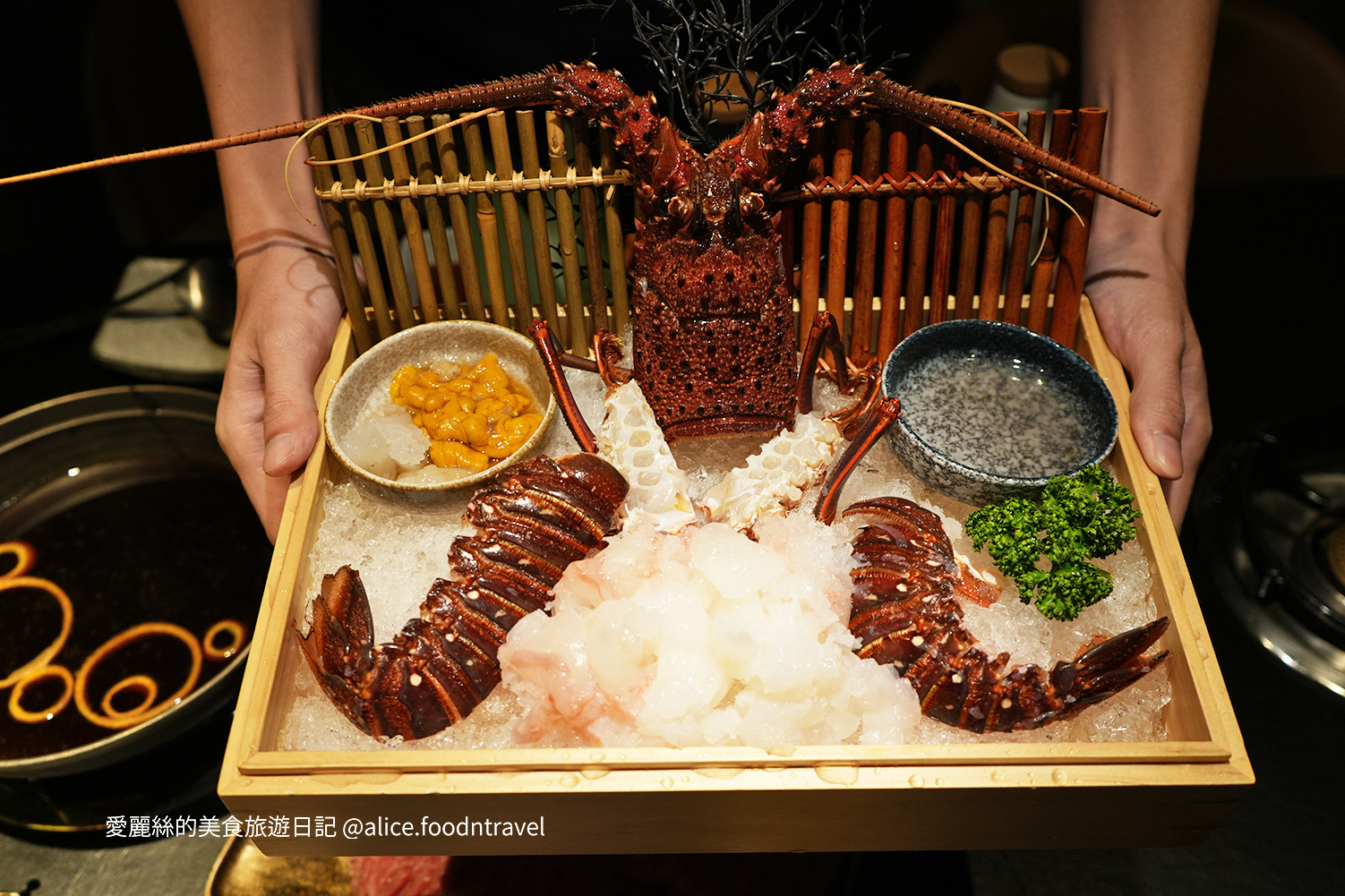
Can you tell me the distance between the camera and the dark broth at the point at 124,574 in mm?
2523

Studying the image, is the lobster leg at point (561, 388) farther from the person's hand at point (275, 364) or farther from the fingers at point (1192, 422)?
the fingers at point (1192, 422)

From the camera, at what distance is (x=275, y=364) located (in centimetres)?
249

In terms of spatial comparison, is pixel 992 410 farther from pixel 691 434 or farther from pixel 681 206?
pixel 681 206

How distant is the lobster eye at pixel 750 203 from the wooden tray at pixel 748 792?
1397 millimetres

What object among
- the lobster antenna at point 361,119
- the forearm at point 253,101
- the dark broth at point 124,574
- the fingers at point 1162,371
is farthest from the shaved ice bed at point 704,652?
the forearm at point 253,101

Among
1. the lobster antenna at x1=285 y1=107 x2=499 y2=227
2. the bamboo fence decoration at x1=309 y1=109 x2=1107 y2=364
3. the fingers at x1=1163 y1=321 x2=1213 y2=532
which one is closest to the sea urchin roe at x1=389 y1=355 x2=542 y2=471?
the bamboo fence decoration at x1=309 y1=109 x2=1107 y2=364

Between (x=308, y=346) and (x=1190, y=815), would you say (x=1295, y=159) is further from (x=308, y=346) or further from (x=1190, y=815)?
(x=308, y=346)

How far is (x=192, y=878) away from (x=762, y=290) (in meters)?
2.50

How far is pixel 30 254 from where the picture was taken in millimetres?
4027

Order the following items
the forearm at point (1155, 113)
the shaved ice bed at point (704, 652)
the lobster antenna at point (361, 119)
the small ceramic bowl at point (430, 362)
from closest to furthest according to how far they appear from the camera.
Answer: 1. the shaved ice bed at point (704, 652)
2. the lobster antenna at point (361, 119)
3. the small ceramic bowl at point (430, 362)
4. the forearm at point (1155, 113)

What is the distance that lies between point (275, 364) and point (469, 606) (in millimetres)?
1034

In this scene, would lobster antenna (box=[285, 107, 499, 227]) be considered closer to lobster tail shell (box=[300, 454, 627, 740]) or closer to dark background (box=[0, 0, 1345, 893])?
dark background (box=[0, 0, 1345, 893])

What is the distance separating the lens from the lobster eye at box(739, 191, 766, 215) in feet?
7.39

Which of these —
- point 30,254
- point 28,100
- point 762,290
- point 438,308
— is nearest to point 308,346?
point 438,308
